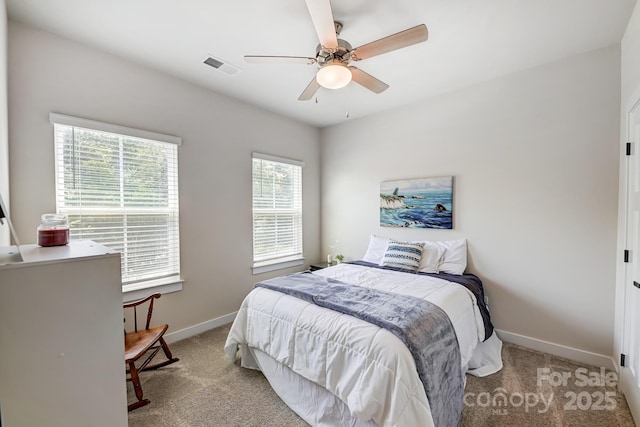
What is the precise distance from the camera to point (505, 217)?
2799mm

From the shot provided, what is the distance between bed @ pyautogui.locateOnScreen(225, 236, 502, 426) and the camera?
1.43 metres

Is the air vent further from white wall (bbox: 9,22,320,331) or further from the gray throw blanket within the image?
the gray throw blanket

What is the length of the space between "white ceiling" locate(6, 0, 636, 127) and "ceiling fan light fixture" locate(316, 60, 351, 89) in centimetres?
40

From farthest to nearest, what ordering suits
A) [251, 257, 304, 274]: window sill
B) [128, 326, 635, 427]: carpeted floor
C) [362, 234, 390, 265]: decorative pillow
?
[251, 257, 304, 274]: window sill → [362, 234, 390, 265]: decorative pillow → [128, 326, 635, 427]: carpeted floor

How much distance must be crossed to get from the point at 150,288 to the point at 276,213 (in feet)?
5.86

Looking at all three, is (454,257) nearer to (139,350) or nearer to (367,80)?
(367,80)

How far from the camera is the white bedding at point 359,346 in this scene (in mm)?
1400

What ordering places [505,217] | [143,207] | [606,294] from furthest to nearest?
[505,217]
[143,207]
[606,294]

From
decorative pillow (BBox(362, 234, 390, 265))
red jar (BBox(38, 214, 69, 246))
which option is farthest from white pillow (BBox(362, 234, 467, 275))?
red jar (BBox(38, 214, 69, 246))

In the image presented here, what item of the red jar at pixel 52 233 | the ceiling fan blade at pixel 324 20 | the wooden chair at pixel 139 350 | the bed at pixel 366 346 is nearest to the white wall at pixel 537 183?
the bed at pixel 366 346

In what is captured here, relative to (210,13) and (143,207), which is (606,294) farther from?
(143,207)

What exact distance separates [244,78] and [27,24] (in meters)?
1.61

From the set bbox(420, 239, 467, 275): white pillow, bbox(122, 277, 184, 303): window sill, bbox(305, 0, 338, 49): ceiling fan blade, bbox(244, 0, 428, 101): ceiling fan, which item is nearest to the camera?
bbox(305, 0, 338, 49): ceiling fan blade

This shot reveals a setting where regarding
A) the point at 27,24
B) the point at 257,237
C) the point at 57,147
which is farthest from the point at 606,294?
the point at 27,24
